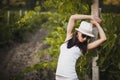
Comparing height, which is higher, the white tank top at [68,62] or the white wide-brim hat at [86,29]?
the white wide-brim hat at [86,29]

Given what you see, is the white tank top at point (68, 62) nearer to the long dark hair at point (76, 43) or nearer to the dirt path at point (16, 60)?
the long dark hair at point (76, 43)

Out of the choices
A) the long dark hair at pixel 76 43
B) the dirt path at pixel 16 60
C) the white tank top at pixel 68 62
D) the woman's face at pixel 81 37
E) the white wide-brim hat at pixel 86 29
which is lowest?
the dirt path at pixel 16 60

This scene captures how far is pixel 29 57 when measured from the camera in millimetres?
13438

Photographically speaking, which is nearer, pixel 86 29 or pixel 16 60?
pixel 86 29

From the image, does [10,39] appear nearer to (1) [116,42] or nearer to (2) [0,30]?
(2) [0,30]

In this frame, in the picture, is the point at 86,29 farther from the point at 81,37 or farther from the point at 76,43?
the point at 76,43

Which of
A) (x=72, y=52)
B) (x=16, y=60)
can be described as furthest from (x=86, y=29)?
(x=16, y=60)

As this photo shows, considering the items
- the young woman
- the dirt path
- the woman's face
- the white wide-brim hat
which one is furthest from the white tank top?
the dirt path

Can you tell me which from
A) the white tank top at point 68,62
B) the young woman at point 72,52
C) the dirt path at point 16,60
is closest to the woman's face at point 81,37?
the young woman at point 72,52

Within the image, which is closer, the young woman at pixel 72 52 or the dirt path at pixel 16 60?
the young woman at pixel 72 52

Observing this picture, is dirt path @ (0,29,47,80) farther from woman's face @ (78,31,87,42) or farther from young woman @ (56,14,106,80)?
woman's face @ (78,31,87,42)

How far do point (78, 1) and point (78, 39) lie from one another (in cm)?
109

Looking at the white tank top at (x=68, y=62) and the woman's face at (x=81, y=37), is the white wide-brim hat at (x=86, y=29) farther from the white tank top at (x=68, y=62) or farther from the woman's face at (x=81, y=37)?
the white tank top at (x=68, y=62)

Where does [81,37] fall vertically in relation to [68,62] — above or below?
above
